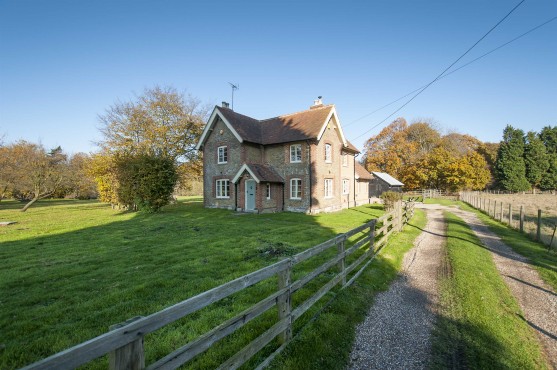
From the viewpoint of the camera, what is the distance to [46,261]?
803 cm

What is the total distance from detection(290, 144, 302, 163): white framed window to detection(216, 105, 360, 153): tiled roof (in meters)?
0.73

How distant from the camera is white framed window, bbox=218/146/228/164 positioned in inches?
944

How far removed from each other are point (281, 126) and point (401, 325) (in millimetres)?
21972

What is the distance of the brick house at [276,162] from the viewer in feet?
71.5

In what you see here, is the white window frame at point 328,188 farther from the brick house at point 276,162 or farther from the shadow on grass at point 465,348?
the shadow on grass at point 465,348

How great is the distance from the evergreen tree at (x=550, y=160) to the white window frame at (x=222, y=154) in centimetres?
7002

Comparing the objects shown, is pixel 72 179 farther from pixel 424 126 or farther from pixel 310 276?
pixel 424 126

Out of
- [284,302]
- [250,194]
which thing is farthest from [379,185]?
[284,302]

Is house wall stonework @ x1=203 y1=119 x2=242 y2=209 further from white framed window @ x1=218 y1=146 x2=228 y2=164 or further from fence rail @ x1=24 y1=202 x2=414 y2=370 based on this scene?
fence rail @ x1=24 y1=202 x2=414 y2=370

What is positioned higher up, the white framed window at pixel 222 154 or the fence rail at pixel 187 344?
the white framed window at pixel 222 154

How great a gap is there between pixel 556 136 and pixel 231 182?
252 feet

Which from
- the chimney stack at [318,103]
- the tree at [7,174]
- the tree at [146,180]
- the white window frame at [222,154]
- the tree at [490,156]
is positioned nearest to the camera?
the tree at [146,180]

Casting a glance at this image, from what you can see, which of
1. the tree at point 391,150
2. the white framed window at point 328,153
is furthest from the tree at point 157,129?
the tree at point 391,150

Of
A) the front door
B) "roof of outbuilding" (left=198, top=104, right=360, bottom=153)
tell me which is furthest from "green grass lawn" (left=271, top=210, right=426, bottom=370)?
"roof of outbuilding" (left=198, top=104, right=360, bottom=153)
